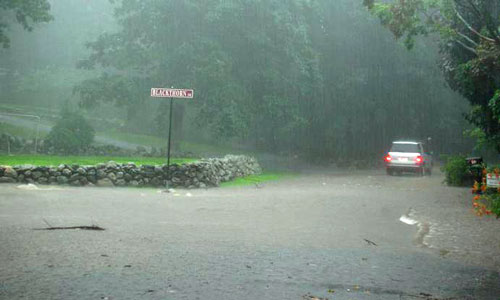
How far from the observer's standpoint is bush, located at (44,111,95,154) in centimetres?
2859

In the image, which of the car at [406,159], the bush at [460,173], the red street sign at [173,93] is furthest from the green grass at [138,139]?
the red street sign at [173,93]

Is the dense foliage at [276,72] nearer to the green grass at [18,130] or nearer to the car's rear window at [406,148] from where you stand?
the green grass at [18,130]

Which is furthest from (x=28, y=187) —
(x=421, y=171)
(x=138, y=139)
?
(x=138, y=139)

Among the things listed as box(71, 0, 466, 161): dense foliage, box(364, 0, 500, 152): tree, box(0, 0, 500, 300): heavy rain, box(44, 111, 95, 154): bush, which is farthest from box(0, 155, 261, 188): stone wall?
box(71, 0, 466, 161): dense foliage

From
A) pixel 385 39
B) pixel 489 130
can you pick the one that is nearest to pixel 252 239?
pixel 489 130

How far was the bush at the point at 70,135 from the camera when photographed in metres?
28.6

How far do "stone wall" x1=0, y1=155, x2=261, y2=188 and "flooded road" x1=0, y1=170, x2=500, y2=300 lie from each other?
4.92ft

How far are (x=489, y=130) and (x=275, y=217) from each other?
10.1m

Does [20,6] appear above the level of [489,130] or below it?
above

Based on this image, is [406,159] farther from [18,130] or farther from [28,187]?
[18,130]

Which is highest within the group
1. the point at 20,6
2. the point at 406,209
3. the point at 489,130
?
the point at 20,6

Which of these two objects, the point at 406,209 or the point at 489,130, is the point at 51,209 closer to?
the point at 406,209

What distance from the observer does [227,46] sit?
111 ft

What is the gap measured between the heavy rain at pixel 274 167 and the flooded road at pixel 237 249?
0.14 ft
